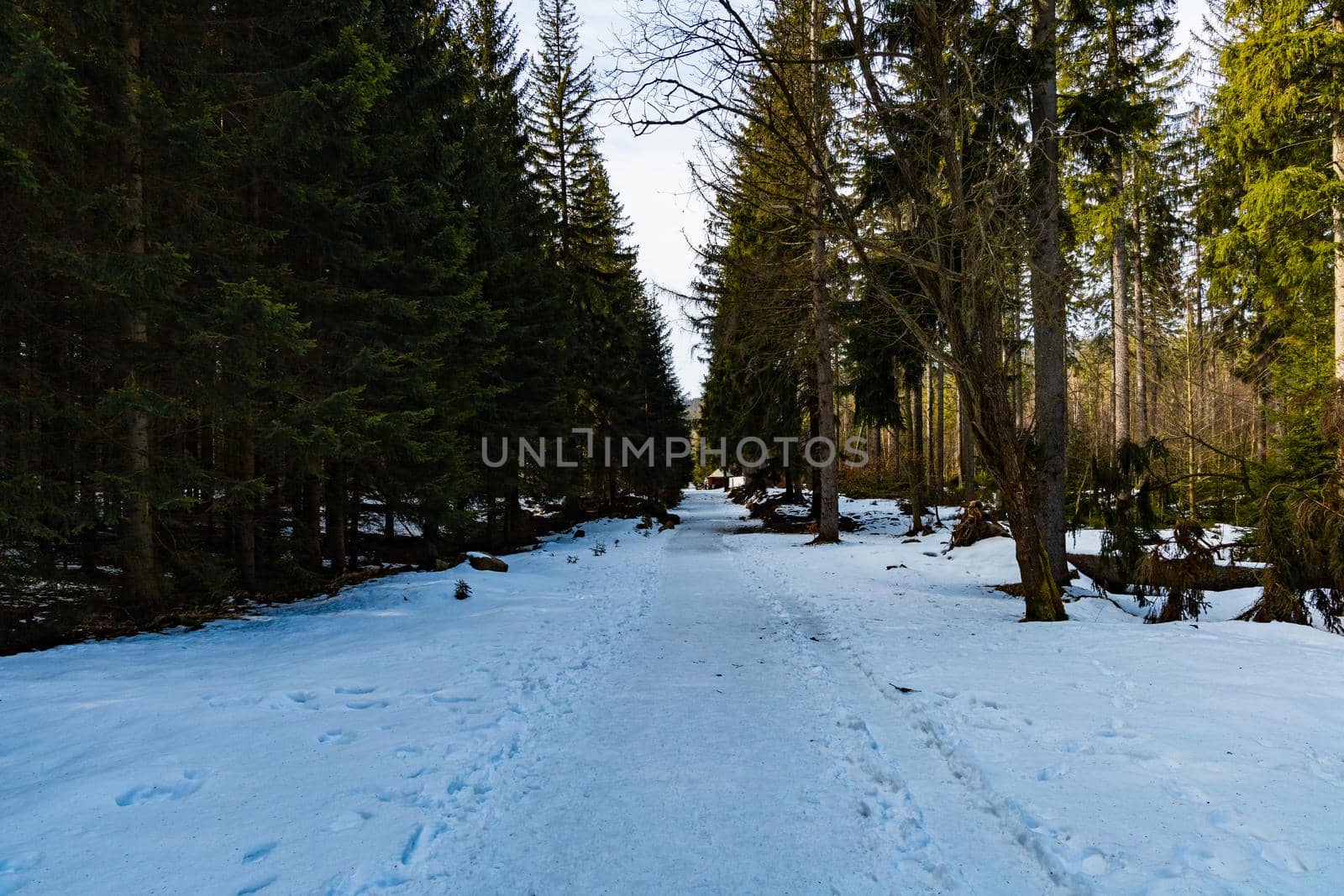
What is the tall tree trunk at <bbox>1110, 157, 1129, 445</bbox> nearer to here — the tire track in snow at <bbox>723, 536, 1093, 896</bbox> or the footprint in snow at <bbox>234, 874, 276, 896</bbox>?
the tire track in snow at <bbox>723, 536, 1093, 896</bbox>

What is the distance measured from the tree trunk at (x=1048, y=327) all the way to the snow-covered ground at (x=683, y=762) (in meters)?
2.81

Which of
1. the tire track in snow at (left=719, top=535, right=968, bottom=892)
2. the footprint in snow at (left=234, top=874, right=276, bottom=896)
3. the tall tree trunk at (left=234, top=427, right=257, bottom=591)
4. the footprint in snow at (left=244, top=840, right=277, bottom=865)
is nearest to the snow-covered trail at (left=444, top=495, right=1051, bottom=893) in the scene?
the tire track in snow at (left=719, top=535, right=968, bottom=892)

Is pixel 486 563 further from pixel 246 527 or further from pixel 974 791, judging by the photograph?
pixel 974 791

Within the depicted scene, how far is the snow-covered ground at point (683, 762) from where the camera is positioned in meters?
2.51

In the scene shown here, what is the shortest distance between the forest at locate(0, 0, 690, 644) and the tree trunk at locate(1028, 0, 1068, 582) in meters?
6.60

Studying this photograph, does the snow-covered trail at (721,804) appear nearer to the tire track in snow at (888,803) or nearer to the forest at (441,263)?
the tire track in snow at (888,803)

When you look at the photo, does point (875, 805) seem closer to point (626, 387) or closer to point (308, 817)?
point (308, 817)

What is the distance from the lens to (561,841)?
276 centimetres

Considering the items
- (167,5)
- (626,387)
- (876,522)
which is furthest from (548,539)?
(167,5)

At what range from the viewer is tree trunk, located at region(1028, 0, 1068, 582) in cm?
816

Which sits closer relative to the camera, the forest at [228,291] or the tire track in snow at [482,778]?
the tire track in snow at [482,778]

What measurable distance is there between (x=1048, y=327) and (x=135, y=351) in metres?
11.8

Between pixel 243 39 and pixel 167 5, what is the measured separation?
6.62 ft

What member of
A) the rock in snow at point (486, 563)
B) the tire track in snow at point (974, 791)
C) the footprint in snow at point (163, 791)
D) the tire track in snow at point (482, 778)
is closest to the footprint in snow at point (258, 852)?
the tire track in snow at point (482, 778)
